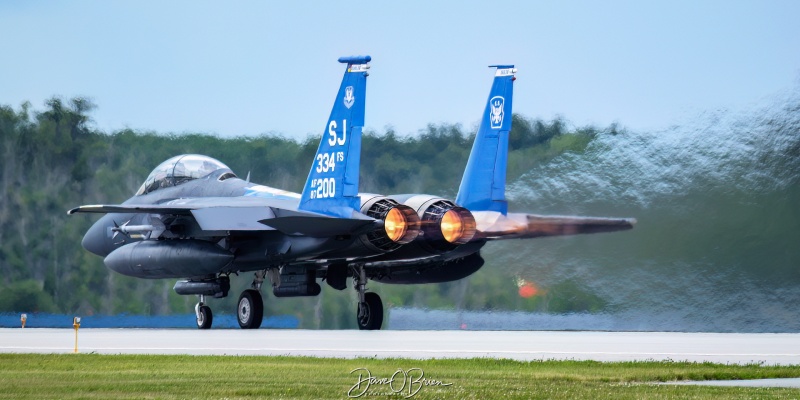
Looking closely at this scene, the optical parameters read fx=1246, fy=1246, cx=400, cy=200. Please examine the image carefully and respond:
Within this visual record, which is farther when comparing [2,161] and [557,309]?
[2,161]

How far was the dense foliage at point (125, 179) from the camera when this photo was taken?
26469 mm

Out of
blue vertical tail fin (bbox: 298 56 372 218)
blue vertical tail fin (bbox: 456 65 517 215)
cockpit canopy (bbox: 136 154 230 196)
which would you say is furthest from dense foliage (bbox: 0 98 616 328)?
blue vertical tail fin (bbox: 298 56 372 218)

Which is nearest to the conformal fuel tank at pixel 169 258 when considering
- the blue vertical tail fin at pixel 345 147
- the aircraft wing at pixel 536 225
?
the blue vertical tail fin at pixel 345 147

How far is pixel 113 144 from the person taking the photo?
30484 mm

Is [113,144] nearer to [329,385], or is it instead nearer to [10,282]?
[10,282]

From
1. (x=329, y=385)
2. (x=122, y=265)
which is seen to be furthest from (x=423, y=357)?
(x=122, y=265)

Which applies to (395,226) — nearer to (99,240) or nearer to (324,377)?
(99,240)

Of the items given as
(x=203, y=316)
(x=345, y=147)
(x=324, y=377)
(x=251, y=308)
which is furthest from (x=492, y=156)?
(x=324, y=377)

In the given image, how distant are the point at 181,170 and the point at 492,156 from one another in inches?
256

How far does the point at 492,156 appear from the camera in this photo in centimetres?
2370

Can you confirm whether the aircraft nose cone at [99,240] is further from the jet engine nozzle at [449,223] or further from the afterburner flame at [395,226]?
the jet engine nozzle at [449,223]

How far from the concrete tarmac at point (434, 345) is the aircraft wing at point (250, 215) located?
1.86 meters

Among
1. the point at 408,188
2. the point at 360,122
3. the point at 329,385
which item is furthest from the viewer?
the point at 408,188

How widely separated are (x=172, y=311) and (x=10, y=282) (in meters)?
3.92
